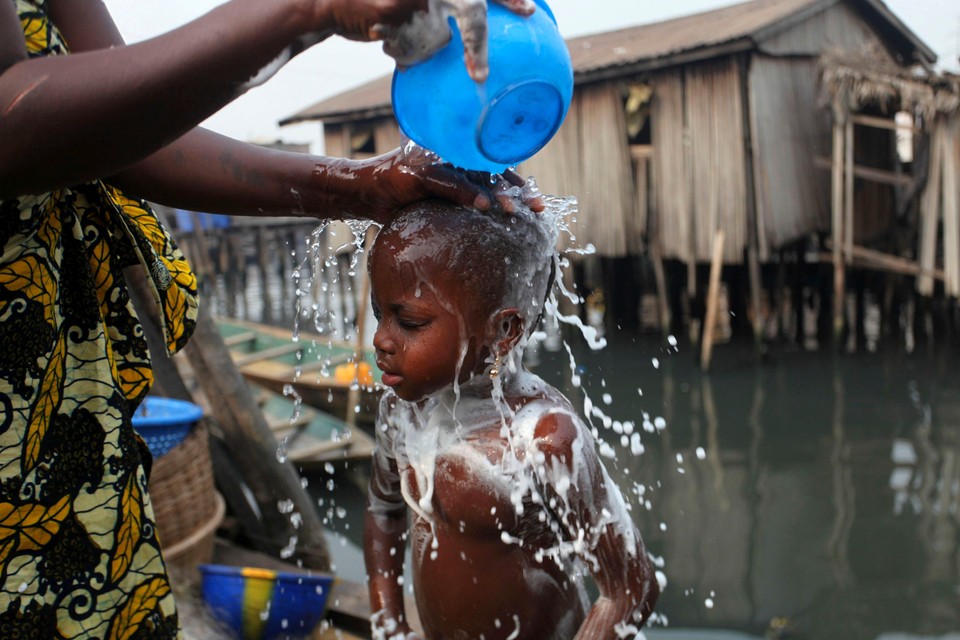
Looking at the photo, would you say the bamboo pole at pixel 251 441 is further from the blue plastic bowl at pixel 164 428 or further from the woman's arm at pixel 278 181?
the woman's arm at pixel 278 181

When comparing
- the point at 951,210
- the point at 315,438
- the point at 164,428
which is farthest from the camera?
the point at 951,210

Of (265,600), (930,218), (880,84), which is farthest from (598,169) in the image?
(265,600)

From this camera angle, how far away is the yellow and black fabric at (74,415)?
1246 mm

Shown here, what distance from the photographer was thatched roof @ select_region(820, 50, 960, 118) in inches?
385

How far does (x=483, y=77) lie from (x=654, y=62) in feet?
36.0

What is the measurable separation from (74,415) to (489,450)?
0.78 metres

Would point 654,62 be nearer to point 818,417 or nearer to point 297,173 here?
point 818,417

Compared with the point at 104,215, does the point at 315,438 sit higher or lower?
lower

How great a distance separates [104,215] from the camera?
1456 millimetres

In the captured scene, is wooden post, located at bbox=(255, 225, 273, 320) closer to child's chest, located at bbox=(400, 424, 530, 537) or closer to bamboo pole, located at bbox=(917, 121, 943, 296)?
bamboo pole, located at bbox=(917, 121, 943, 296)

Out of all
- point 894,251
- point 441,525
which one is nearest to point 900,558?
point 441,525

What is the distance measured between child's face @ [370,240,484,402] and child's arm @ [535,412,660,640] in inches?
9.5

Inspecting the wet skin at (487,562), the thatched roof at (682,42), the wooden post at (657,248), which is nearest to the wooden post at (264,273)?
the thatched roof at (682,42)

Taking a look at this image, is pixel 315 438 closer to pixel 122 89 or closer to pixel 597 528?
pixel 597 528
